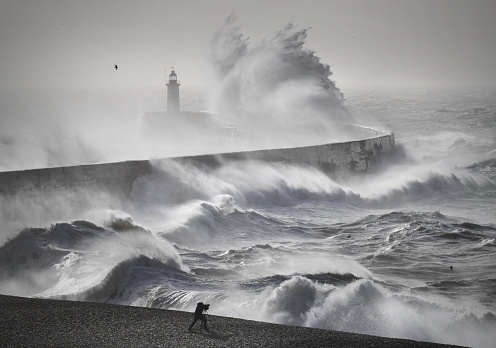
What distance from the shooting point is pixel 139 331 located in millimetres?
5164

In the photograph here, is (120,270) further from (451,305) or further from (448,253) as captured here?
(448,253)

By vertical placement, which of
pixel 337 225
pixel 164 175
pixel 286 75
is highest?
pixel 286 75

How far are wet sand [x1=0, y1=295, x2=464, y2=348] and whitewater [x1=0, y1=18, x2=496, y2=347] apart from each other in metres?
0.71

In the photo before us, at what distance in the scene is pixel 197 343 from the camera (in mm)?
4957

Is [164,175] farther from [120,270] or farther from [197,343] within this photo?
[197,343]

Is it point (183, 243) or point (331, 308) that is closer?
point (331, 308)

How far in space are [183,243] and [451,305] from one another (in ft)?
14.9

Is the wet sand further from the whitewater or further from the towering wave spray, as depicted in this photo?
the towering wave spray

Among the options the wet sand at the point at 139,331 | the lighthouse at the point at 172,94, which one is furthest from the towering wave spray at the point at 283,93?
the wet sand at the point at 139,331

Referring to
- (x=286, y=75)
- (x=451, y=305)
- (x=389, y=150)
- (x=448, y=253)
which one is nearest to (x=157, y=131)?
(x=286, y=75)

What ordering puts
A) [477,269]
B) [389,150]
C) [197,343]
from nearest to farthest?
[197,343], [477,269], [389,150]

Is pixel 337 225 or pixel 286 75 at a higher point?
pixel 286 75

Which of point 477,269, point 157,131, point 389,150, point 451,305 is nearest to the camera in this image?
point 451,305

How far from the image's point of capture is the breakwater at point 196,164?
393 inches
